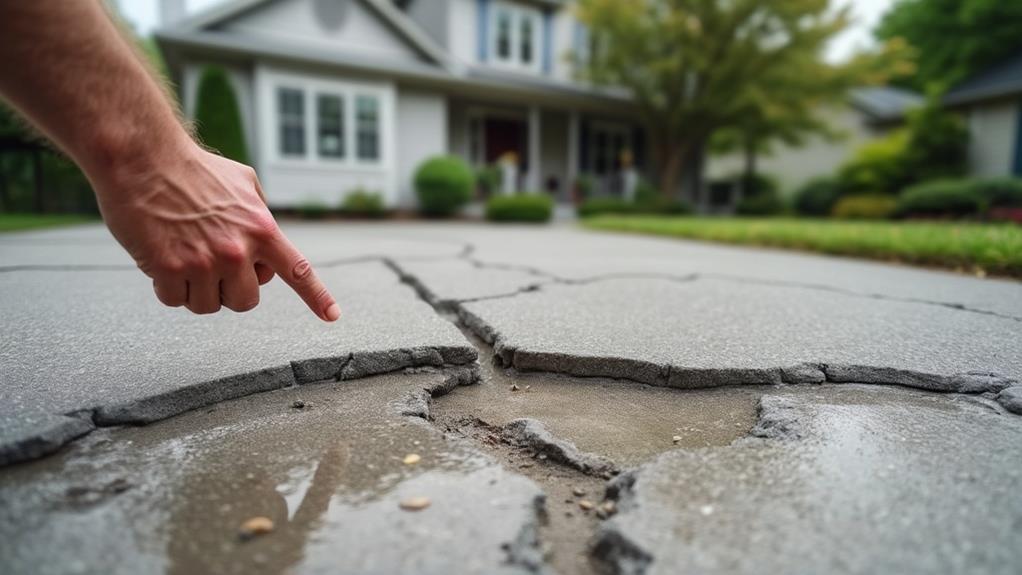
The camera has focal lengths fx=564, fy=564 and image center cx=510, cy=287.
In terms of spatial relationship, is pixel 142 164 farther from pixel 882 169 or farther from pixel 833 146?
pixel 833 146

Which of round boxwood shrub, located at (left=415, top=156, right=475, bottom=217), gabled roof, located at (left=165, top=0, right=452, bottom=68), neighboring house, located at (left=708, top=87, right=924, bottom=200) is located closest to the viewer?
gabled roof, located at (left=165, top=0, right=452, bottom=68)

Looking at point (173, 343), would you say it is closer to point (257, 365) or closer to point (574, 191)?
point (257, 365)

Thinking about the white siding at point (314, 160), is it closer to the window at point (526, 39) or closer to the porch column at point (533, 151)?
the porch column at point (533, 151)

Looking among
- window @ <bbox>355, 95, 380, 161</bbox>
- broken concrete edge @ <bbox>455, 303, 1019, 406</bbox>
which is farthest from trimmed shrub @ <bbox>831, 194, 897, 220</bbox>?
broken concrete edge @ <bbox>455, 303, 1019, 406</bbox>

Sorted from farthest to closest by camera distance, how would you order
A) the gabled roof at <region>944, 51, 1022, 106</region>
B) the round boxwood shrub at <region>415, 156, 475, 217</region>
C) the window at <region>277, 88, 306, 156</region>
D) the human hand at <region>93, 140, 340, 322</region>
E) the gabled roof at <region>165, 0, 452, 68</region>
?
1. the gabled roof at <region>944, 51, 1022, 106</region>
2. the round boxwood shrub at <region>415, 156, 475, 217</region>
3. the window at <region>277, 88, 306, 156</region>
4. the gabled roof at <region>165, 0, 452, 68</region>
5. the human hand at <region>93, 140, 340, 322</region>

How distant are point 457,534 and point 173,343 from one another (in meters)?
1.10

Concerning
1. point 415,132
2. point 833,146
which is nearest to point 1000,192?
point 833,146

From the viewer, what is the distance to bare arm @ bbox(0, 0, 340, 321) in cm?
72

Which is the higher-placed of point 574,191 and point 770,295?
point 574,191

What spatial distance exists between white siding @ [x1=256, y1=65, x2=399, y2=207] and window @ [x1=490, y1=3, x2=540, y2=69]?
140 inches

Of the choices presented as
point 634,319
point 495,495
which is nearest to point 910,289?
point 634,319

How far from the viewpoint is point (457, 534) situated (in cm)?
69

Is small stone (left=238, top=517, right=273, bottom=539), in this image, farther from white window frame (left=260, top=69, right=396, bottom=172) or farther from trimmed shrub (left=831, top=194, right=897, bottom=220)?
trimmed shrub (left=831, top=194, right=897, bottom=220)

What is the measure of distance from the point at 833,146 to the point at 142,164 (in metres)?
19.5
